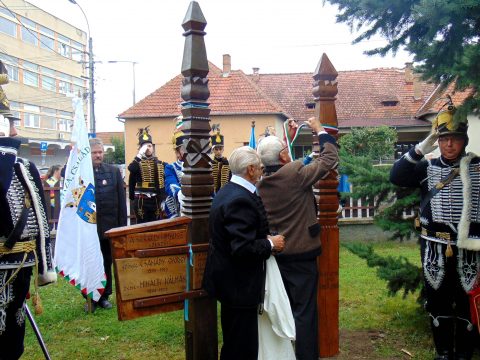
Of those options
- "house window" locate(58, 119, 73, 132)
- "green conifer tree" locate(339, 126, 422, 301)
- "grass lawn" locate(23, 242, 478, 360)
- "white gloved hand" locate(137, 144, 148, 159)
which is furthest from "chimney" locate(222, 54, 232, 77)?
"house window" locate(58, 119, 73, 132)

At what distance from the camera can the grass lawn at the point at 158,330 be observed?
4754 millimetres

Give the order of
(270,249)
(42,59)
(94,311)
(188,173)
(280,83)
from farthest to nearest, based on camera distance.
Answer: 1. (42,59)
2. (280,83)
3. (94,311)
4. (188,173)
5. (270,249)

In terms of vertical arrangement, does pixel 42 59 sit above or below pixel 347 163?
above

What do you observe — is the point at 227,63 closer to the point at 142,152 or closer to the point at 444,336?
the point at 142,152

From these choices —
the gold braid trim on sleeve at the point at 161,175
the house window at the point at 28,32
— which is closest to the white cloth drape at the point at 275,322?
the gold braid trim on sleeve at the point at 161,175

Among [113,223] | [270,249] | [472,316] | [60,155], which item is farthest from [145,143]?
[60,155]

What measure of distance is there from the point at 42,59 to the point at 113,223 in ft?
165

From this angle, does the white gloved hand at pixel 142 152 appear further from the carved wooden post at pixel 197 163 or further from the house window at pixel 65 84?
the house window at pixel 65 84

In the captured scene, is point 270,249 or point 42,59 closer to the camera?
point 270,249

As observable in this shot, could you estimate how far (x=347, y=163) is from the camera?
5.28 m

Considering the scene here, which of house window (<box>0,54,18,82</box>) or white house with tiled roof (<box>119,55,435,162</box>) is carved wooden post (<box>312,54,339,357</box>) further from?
house window (<box>0,54,18,82</box>)

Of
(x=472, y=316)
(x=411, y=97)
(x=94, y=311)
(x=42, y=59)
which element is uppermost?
(x=42, y=59)

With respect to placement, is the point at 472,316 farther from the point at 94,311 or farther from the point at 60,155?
the point at 60,155

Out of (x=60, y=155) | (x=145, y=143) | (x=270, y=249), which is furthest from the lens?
(x=60, y=155)
